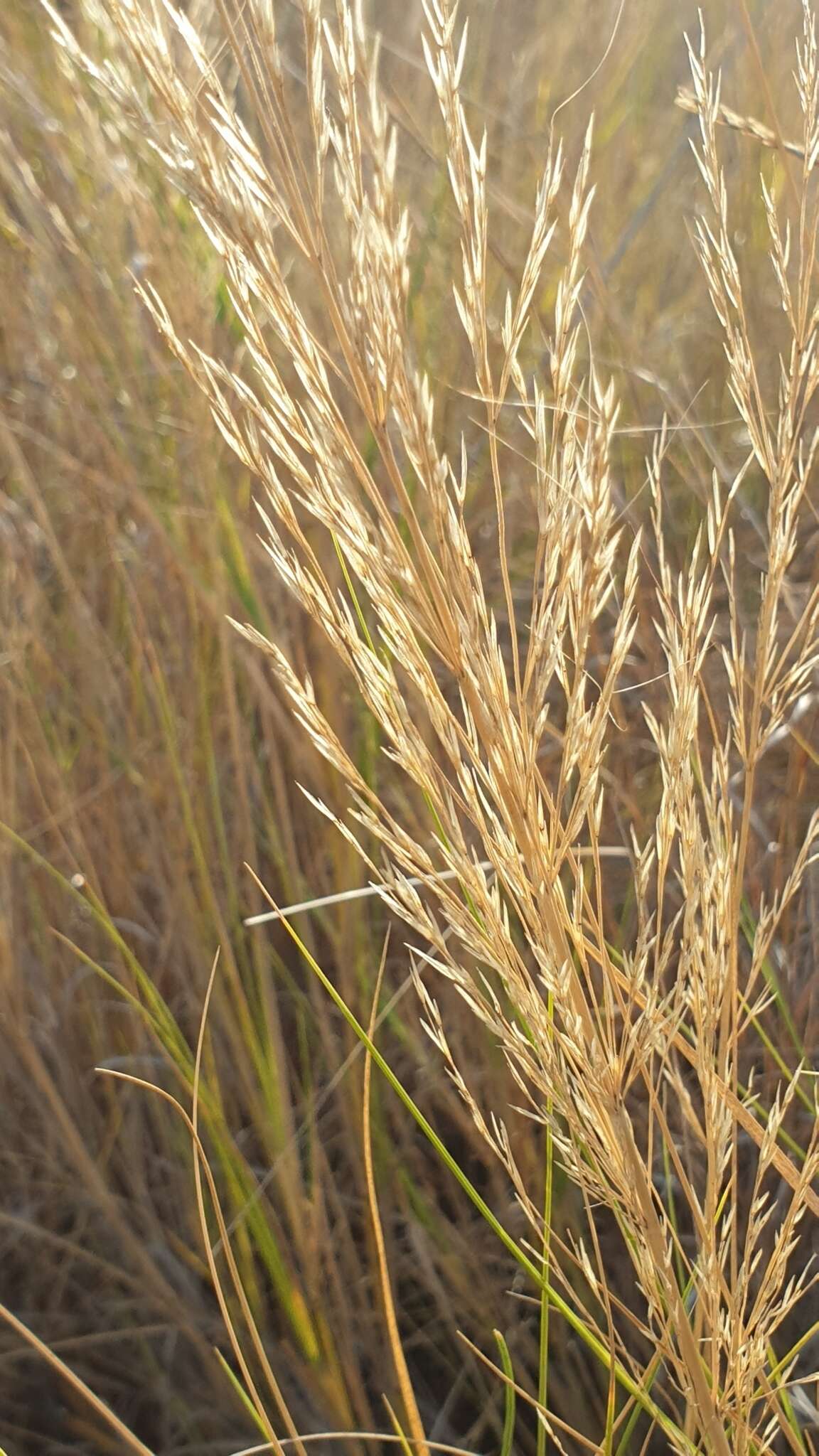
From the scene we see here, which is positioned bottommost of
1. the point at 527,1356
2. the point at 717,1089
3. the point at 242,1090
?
the point at 527,1356

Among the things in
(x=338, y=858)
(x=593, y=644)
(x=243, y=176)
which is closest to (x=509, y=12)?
(x=593, y=644)

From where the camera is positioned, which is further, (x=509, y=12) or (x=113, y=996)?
(x=509, y=12)

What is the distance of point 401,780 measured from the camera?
1.27 meters

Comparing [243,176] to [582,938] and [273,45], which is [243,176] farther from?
[582,938]

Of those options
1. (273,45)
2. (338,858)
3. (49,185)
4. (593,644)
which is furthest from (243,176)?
(49,185)

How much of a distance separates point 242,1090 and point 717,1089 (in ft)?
2.43

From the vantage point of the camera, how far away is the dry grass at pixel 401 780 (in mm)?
510

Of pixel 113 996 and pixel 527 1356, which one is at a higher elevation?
pixel 113 996

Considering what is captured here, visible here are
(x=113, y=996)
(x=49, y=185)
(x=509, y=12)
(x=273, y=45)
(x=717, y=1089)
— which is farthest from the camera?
(x=509, y=12)

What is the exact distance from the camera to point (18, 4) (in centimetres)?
165

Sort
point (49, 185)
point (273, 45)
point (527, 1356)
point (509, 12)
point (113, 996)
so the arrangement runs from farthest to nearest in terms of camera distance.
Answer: point (509, 12), point (49, 185), point (113, 996), point (527, 1356), point (273, 45)

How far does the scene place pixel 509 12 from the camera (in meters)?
2.03

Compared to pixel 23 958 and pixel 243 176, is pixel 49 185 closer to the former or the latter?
pixel 23 958

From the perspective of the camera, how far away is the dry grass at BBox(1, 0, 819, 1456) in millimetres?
510
